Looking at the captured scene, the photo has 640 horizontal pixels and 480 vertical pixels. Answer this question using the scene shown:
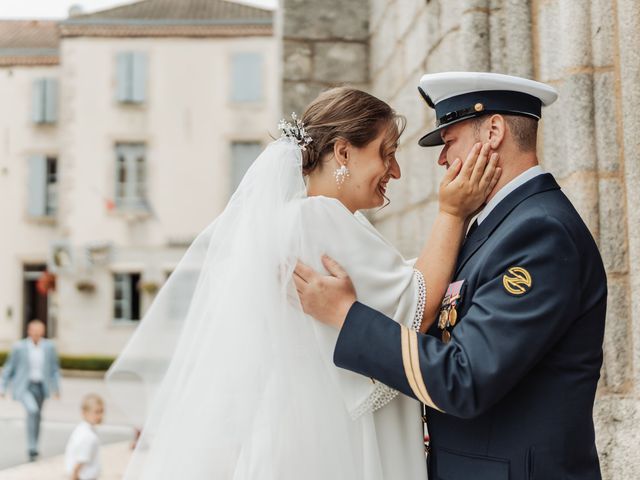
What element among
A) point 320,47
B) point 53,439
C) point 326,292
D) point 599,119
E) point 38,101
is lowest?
point 53,439

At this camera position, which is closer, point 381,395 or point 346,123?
point 381,395

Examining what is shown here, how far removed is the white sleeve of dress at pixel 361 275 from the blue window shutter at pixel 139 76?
1936cm

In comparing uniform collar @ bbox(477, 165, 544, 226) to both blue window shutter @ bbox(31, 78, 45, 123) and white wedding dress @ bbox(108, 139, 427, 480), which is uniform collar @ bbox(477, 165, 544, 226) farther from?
blue window shutter @ bbox(31, 78, 45, 123)

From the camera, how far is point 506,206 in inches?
74.5

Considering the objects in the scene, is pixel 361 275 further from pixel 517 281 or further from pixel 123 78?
pixel 123 78

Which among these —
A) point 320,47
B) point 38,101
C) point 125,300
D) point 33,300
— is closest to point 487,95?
point 320,47

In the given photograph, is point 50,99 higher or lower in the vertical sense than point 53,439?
higher

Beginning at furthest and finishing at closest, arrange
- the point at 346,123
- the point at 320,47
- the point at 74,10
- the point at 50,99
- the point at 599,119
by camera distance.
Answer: the point at 50,99, the point at 74,10, the point at 320,47, the point at 599,119, the point at 346,123

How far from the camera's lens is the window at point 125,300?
19938 mm

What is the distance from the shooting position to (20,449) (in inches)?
379

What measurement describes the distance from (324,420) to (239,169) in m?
18.9

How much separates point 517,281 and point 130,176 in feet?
63.8

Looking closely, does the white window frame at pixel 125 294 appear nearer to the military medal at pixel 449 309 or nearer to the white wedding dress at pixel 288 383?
the white wedding dress at pixel 288 383

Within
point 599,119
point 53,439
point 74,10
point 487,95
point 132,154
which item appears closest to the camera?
point 487,95
